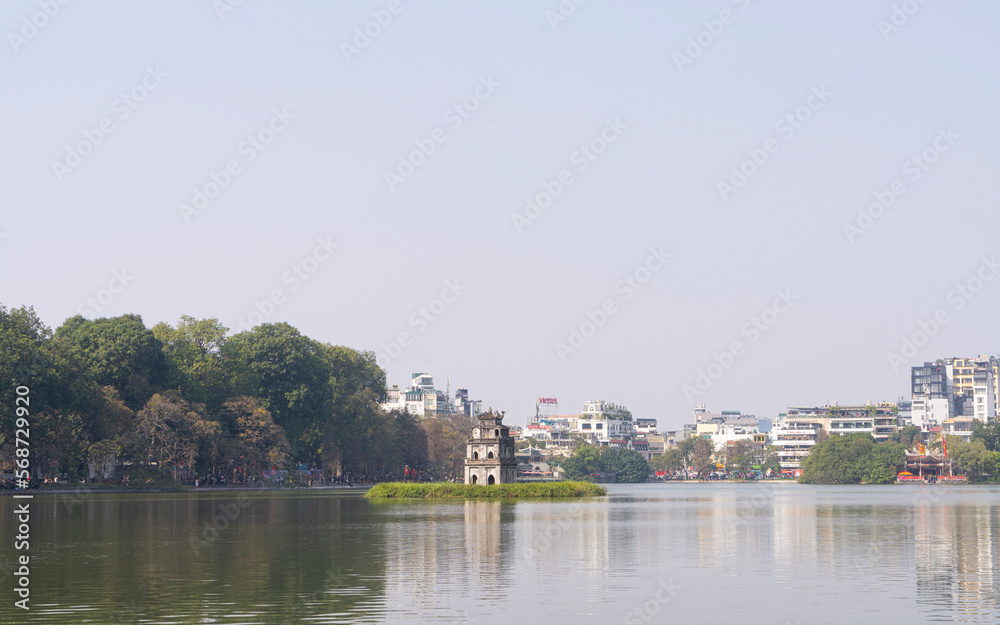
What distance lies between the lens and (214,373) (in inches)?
5049

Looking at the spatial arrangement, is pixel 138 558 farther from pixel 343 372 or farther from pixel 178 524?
pixel 343 372

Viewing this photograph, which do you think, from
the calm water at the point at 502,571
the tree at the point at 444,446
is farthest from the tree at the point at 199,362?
the calm water at the point at 502,571

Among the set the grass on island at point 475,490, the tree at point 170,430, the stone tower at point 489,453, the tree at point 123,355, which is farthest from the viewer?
the stone tower at point 489,453

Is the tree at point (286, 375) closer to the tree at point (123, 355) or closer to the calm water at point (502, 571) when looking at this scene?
the tree at point (123, 355)

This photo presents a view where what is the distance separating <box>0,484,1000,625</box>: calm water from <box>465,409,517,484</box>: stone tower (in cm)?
5046

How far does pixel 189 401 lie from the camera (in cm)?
12162

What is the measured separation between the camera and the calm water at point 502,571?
1041 inches

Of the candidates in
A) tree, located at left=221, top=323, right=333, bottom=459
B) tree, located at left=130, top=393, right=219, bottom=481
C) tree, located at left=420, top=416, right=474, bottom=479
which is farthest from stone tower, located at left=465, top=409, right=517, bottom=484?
tree, located at left=420, top=416, right=474, bottom=479

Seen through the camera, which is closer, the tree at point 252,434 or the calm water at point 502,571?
the calm water at point 502,571

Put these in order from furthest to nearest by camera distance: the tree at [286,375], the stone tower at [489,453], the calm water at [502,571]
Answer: the tree at [286,375] < the stone tower at [489,453] < the calm water at [502,571]

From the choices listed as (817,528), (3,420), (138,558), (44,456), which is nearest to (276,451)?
(44,456)

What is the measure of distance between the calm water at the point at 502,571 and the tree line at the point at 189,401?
121 ft

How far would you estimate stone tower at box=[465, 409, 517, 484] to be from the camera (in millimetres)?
112562

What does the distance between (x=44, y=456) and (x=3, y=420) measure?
Result: 35.6 ft
